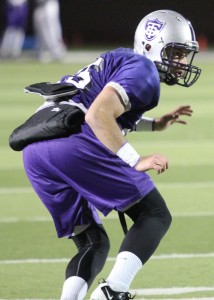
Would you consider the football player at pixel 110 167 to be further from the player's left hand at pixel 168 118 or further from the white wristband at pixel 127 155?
the player's left hand at pixel 168 118

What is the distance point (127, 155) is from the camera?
4.54 m

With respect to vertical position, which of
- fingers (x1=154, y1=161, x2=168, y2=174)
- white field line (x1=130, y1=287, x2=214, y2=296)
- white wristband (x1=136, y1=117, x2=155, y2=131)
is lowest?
white field line (x1=130, y1=287, x2=214, y2=296)

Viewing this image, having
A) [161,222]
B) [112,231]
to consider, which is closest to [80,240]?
[161,222]

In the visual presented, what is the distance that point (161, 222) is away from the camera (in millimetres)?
4676

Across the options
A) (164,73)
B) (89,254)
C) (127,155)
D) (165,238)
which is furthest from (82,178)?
(165,238)

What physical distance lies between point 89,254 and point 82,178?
1.17 ft

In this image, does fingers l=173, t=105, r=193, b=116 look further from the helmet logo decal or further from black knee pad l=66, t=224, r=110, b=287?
black knee pad l=66, t=224, r=110, b=287

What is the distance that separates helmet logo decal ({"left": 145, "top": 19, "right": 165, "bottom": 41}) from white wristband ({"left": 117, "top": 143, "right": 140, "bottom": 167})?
68cm

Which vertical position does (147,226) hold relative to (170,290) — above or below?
above

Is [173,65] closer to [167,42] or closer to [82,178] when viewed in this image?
[167,42]

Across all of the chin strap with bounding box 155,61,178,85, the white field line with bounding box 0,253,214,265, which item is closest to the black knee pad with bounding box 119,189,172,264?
the chin strap with bounding box 155,61,178,85

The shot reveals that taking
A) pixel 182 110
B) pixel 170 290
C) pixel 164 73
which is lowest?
pixel 170 290

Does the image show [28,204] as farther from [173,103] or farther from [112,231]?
[173,103]

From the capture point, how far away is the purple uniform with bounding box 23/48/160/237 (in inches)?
181
